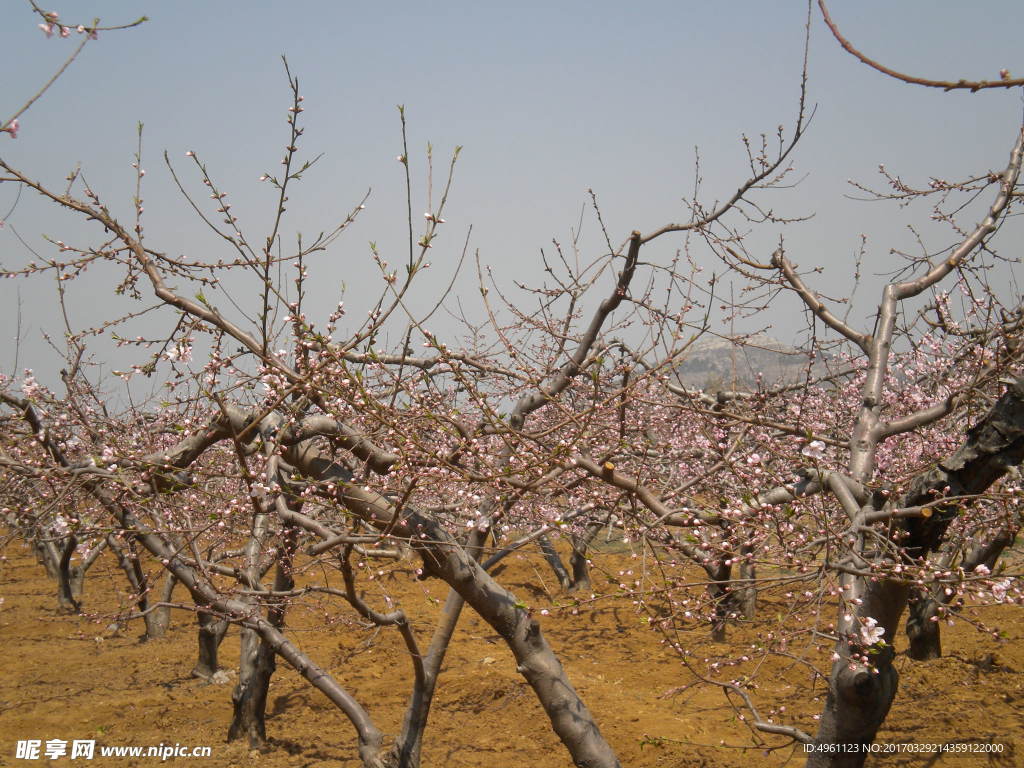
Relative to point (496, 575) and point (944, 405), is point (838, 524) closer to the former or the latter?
point (944, 405)

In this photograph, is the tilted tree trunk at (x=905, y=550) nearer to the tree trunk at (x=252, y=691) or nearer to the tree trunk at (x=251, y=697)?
the tree trunk at (x=252, y=691)

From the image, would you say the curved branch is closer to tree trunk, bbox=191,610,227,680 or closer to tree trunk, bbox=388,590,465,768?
tree trunk, bbox=388,590,465,768

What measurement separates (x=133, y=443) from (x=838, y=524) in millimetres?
6171

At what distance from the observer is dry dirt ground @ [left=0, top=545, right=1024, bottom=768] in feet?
19.4

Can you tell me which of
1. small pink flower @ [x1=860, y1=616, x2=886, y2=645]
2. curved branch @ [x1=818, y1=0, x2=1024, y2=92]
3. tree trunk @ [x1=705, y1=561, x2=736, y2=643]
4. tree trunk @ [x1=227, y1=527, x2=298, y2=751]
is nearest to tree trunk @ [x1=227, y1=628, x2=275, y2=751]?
tree trunk @ [x1=227, y1=527, x2=298, y2=751]

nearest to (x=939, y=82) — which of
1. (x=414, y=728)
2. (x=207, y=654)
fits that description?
(x=414, y=728)

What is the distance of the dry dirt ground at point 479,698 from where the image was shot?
5.91 meters

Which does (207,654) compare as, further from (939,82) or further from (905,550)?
(939,82)

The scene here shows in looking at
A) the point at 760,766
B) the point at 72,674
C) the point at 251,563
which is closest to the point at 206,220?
the point at 251,563

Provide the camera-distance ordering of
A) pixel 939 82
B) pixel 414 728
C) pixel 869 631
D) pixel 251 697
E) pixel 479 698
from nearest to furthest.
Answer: pixel 939 82
pixel 869 631
pixel 414 728
pixel 251 697
pixel 479 698

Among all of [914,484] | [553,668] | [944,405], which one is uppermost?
[944,405]

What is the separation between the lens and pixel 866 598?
141 inches

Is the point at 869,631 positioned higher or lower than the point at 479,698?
higher

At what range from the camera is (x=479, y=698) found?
7562 millimetres
